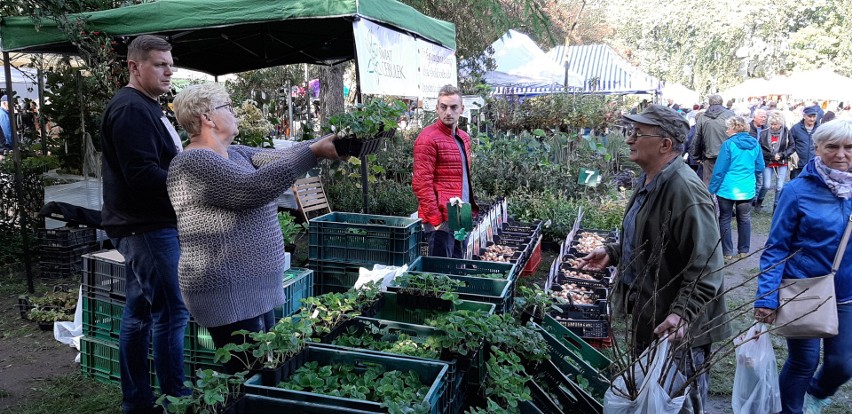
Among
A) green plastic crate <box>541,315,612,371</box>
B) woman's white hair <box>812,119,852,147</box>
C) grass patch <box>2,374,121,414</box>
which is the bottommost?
grass patch <box>2,374,121,414</box>

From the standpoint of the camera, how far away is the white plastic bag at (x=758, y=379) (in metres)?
2.92

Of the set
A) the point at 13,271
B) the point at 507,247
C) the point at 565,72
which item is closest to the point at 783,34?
the point at 565,72

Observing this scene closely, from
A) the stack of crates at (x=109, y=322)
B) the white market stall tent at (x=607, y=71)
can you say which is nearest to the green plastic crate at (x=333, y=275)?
the stack of crates at (x=109, y=322)

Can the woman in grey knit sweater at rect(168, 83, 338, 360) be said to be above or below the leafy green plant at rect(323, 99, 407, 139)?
below

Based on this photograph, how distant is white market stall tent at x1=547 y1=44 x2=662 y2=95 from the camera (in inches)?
735

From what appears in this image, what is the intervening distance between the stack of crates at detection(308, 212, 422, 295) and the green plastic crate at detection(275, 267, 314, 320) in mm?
242

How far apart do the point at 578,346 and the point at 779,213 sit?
1222 mm

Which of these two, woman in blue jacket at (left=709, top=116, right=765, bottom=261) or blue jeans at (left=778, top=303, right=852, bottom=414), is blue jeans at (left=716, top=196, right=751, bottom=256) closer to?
woman in blue jacket at (left=709, top=116, right=765, bottom=261)

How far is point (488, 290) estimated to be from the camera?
10.2 ft

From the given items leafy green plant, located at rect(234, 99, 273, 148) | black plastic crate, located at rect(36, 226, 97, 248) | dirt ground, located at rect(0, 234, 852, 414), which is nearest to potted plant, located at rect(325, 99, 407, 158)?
dirt ground, located at rect(0, 234, 852, 414)

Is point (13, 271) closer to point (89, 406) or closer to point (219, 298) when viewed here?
point (89, 406)

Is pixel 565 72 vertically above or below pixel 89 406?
above

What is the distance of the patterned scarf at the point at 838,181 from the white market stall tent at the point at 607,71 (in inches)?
586

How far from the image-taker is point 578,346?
3018mm
